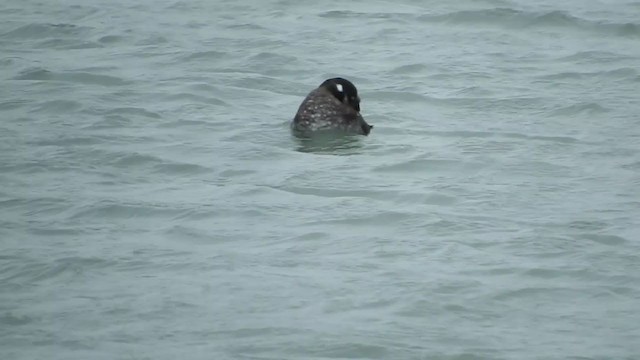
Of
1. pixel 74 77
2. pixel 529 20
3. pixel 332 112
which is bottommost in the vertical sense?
pixel 74 77

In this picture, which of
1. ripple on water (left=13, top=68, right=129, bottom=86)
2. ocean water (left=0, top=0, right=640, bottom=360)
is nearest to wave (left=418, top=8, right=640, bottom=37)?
ocean water (left=0, top=0, right=640, bottom=360)

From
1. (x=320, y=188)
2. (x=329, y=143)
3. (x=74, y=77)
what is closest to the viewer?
(x=320, y=188)

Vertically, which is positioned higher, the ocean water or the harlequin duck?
the harlequin duck

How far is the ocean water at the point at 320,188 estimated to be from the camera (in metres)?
9.03

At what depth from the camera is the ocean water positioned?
9.03 metres

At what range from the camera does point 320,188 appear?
12172 mm

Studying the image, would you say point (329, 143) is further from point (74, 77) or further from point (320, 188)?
point (74, 77)

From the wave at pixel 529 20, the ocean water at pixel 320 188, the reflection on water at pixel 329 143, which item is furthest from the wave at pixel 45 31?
the reflection on water at pixel 329 143

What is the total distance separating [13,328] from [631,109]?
7.98 meters

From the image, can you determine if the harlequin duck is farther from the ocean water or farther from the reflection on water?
the ocean water

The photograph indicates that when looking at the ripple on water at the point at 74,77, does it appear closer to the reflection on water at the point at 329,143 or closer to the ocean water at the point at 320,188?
the ocean water at the point at 320,188

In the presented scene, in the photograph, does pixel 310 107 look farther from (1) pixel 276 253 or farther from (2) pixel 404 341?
(2) pixel 404 341

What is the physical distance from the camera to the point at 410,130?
46.7ft

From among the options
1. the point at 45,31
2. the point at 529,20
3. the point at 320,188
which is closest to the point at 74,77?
the point at 45,31
